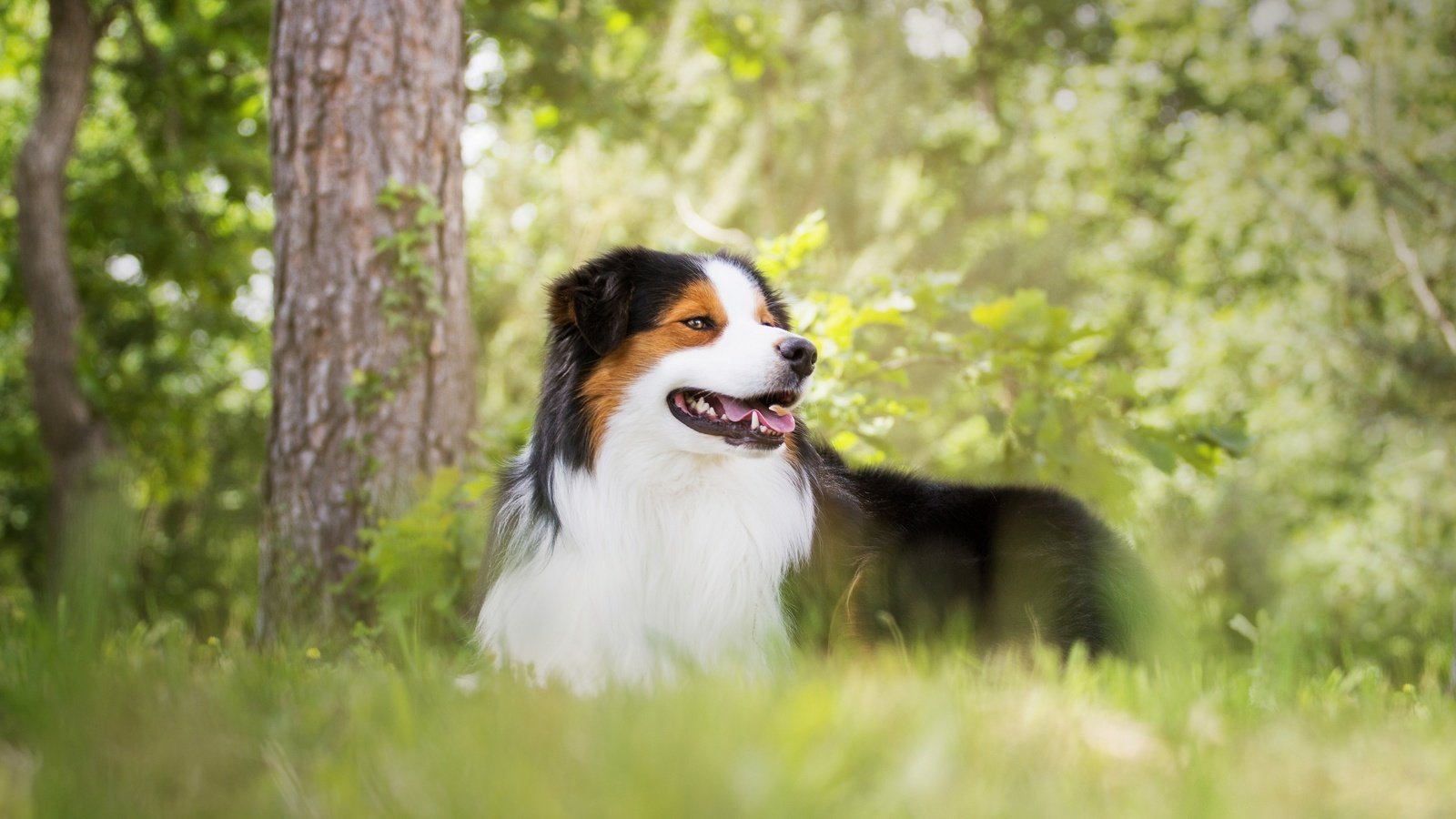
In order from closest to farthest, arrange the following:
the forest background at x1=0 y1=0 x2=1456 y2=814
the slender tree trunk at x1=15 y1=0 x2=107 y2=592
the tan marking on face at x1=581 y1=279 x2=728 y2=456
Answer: the tan marking on face at x1=581 y1=279 x2=728 y2=456 < the forest background at x1=0 y1=0 x2=1456 y2=814 < the slender tree trunk at x1=15 y1=0 x2=107 y2=592

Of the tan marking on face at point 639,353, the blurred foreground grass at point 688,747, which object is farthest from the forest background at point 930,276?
the tan marking on face at point 639,353

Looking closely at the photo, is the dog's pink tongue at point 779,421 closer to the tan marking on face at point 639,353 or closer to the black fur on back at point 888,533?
the black fur on back at point 888,533

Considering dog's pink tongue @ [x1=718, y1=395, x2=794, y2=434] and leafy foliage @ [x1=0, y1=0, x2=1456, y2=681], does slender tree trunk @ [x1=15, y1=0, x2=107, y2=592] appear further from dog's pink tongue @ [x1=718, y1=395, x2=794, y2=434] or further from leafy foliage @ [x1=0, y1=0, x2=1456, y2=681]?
dog's pink tongue @ [x1=718, y1=395, x2=794, y2=434]

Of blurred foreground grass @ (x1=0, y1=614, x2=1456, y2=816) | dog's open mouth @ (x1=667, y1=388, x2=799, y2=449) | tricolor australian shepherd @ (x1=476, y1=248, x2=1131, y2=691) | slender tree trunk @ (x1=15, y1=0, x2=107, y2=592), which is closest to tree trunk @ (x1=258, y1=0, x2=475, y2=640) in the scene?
tricolor australian shepherd @ (x1=476, y1=248, x2=1131, y2=691)

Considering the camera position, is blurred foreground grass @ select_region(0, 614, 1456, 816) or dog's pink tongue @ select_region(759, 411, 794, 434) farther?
dog's pink tongue @ select_region(759, 411, 794, 434)

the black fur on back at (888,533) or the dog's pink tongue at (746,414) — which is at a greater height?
the dog's pink tongue at (746,414)

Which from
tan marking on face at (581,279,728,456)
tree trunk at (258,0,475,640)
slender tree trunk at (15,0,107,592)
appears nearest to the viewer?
tan marking on face at (581,279,728,456)

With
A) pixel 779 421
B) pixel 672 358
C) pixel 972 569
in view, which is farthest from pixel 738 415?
pixel 972 569

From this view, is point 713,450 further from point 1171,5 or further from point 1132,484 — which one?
point 1171,5

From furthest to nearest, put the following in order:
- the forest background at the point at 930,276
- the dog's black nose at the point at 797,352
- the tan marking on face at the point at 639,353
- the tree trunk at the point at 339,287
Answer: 1. the tree trunk at the point at 339,287
2. the forest background at the point at 930,276
3. the tan marking on face at the point at 639,353
4. the dog's black nose at the point at 797,352

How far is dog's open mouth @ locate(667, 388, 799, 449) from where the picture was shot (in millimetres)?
3068

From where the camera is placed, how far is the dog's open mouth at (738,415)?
3.07m

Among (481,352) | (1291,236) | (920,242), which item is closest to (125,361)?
(481,352)

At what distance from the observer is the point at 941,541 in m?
3.42
